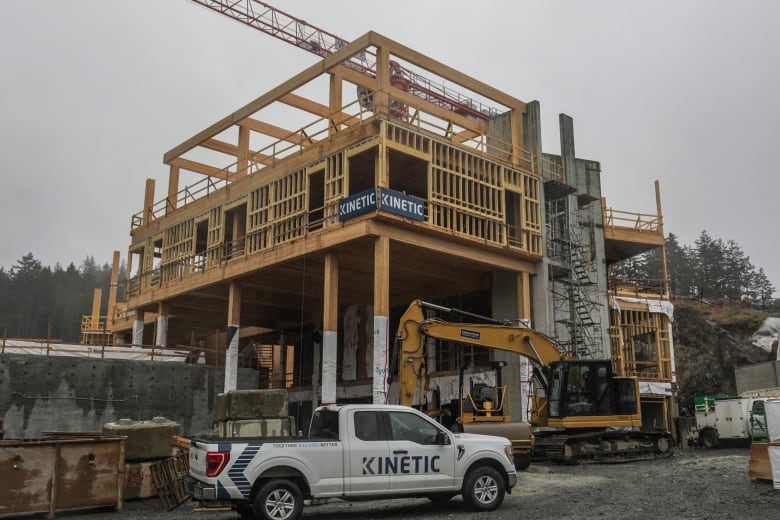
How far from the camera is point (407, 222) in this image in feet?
86.1

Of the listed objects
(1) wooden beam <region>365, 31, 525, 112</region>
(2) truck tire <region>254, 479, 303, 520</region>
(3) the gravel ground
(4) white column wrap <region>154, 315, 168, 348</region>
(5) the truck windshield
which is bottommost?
(3) the gravel ground

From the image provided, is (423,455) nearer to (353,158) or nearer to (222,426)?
(222,426)

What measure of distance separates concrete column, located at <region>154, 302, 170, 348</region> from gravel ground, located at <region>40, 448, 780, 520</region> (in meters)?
21.8

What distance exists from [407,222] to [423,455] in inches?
568

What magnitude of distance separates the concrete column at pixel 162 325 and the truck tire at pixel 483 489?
2545 centimetres

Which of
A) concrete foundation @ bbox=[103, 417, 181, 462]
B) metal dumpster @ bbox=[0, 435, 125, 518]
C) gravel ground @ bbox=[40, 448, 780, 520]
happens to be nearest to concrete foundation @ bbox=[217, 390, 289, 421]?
concrete foundation @ bbox=[103, 417, 181, 462]

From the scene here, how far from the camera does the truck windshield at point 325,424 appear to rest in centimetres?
1244

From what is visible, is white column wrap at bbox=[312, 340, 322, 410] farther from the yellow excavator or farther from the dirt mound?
the dirt mound

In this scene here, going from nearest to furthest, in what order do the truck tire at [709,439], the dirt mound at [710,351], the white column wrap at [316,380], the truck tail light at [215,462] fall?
the truck tail light at [215,462] < the truck tire at [709,439] < the white column wrap at [316,380] < the dirt mound at [710,351]

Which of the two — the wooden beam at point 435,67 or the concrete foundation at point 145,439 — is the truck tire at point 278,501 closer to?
the concrete foundation at point 145,439

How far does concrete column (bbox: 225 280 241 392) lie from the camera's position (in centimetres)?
3056

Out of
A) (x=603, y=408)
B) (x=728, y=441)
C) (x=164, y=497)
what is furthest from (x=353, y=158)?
(x=728, y=441)

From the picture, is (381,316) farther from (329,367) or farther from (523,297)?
(523,297)

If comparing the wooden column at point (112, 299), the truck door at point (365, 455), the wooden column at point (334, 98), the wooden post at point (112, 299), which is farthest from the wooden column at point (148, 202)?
the truck door at point (365, 455)
